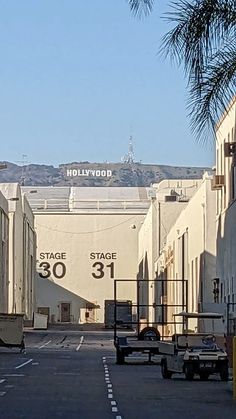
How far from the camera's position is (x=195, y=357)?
115 feet

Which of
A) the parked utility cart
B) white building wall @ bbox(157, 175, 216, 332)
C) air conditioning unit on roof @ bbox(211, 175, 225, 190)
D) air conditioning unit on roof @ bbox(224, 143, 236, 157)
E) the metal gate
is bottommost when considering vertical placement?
the parked utility cart

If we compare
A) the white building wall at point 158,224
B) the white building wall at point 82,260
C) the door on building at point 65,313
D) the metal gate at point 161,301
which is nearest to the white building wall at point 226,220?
the metal gate at point 161,301

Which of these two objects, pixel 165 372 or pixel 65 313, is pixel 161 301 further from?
pixel 65 313

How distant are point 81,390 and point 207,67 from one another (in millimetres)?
13168

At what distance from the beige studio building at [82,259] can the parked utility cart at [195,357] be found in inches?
3916

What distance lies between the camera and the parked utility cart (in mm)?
35000

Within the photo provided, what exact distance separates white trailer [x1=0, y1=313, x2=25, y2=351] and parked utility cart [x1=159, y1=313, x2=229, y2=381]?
84.3 feet

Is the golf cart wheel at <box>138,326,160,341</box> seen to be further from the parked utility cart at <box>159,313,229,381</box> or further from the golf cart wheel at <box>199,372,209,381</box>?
the golf cart wheel at <box>199,372,209,381</box>

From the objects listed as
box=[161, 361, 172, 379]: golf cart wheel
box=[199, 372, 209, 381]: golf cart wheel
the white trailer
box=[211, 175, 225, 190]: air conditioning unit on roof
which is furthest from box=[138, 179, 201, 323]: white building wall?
box=[199, 372, 209, 381]: golf cart wheel

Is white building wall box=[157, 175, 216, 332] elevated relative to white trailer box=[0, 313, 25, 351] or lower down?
elevated

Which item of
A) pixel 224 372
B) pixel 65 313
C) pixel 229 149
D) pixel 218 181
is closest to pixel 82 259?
pixel 65 313

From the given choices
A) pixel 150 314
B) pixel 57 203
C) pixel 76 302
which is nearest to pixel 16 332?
pixel 150 314

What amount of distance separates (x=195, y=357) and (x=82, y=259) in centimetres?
10208

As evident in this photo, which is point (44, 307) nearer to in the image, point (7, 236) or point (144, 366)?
point (7, 236)
